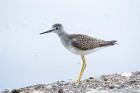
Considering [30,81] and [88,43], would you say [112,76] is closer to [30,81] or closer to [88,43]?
[88,43]

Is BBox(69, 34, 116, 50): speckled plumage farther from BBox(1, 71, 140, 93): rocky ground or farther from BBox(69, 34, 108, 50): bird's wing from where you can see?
BBox(1, 71, 140, 93): rocky ground

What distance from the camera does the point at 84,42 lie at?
17.2m

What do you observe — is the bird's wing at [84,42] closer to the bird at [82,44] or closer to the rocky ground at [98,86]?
the bird at [82,44]

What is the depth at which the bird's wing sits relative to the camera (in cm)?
1716

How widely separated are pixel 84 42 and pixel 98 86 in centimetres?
124

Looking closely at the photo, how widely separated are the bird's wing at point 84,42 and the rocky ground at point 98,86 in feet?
2.15

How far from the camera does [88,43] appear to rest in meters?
17.2

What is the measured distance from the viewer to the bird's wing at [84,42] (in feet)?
56.3

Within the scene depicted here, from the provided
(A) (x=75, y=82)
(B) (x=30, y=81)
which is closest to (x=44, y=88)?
(A) (x=75, y=82)

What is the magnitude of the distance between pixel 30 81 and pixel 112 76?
3976 millimetres

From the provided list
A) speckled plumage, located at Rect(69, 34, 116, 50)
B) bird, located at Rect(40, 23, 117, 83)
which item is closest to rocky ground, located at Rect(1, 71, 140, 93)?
bird, located at Rect(40, 23, 117, 83)

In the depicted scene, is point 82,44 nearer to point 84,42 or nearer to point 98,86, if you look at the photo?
point 84,42

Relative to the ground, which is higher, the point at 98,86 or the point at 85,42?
the point at 85,42

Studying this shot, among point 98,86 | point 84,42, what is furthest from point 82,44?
point 98,86
